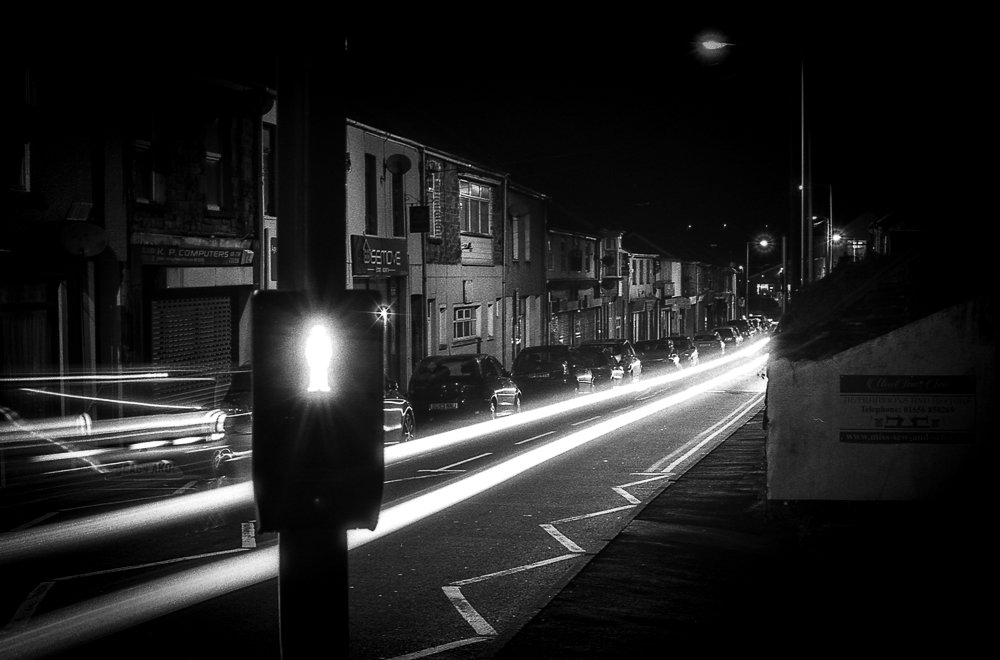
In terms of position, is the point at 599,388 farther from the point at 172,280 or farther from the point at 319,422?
the point at 319,422

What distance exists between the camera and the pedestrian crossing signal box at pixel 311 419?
3941mm

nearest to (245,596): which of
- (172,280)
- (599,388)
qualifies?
(172,280)

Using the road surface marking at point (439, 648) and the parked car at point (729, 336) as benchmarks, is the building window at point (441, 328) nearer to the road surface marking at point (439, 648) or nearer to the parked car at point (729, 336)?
the road surface marking at point (439, 648)

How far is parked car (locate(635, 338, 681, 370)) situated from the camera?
44938 mm

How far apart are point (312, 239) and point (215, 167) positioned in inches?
764

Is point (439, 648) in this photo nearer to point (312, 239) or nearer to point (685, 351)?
point (312, 239)

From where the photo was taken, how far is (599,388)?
34.4 meters

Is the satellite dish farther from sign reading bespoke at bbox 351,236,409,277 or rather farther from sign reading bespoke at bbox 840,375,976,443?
sign reading bespoke at bbox 840,375,976,443

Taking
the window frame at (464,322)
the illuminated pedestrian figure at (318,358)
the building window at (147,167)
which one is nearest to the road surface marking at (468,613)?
the illuminated pedestrian figure at (318,358)

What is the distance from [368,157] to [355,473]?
2653cm

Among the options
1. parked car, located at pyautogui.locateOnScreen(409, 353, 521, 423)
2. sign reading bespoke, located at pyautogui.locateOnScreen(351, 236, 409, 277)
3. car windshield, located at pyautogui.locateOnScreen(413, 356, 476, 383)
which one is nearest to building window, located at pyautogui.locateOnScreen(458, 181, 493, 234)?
sign reading bespoke, located at pyautogui.locateOnScreen(351, 236, 409, 277)

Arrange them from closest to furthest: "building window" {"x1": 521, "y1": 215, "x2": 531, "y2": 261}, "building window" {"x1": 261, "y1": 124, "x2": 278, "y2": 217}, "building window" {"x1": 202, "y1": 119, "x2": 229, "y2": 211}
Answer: "building window" {"x1": 202, "y1": 119, "x2": 229, "y2": 211} < "building window" {"x1": 261, "y1": 124, "x2": 278, "y2": 217} < "building window" {"x1": 521, "y1": 215, "x2": 531, "y2": 261}

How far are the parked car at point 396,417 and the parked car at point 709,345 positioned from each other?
39.2 m

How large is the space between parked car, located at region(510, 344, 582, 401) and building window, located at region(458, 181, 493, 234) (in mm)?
8227
